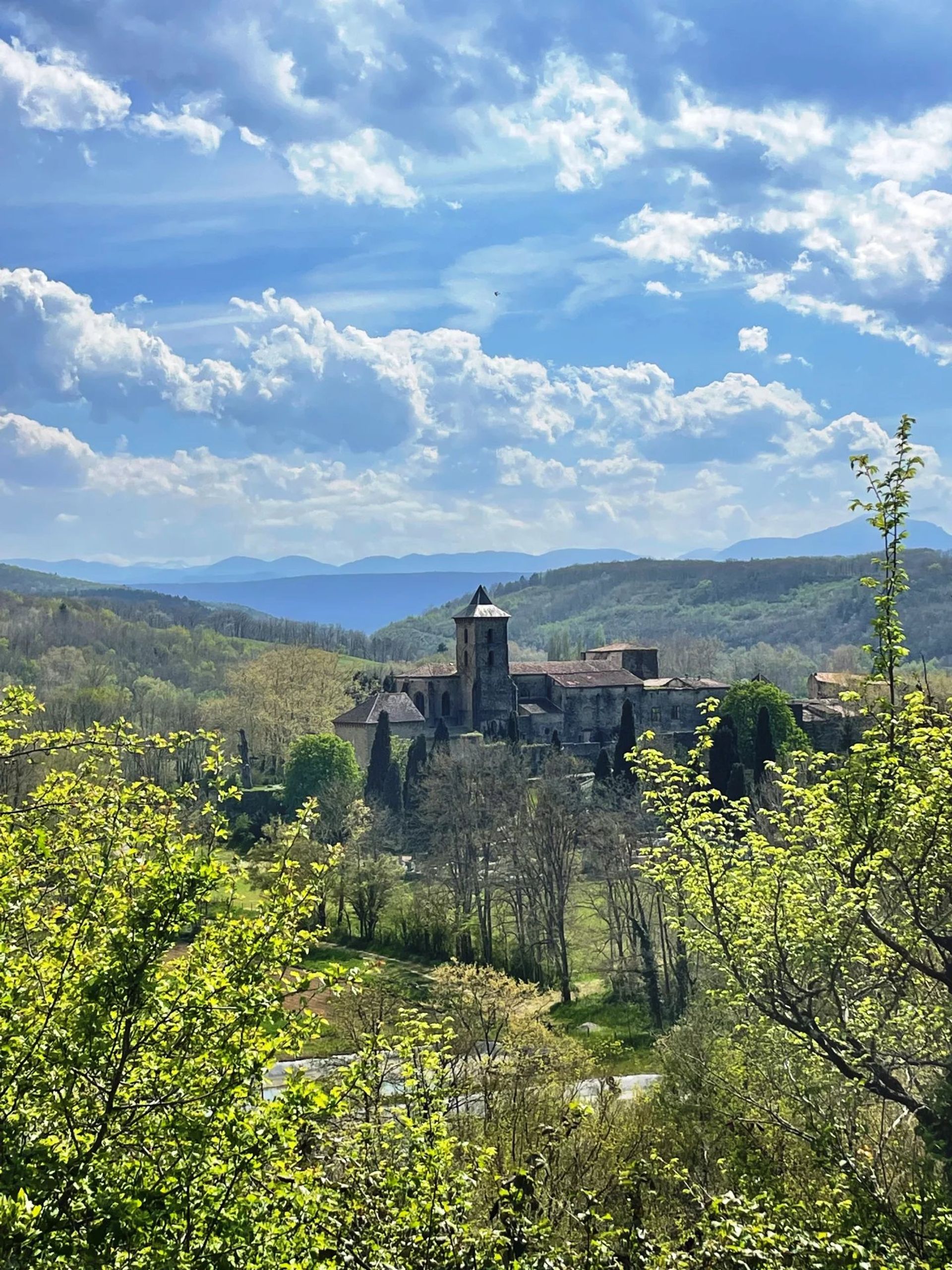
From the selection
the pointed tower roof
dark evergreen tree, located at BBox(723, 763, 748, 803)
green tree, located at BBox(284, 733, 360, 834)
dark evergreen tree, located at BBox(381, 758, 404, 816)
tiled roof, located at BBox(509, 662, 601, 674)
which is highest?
the pointed tower roof

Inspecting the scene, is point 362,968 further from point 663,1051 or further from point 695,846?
point 663,1051

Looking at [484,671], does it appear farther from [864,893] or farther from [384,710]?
[864,893]

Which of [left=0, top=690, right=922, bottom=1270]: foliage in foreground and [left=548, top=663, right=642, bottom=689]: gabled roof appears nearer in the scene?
[left=0, top=690, right=922, bottom=1270]: foliage in foreground

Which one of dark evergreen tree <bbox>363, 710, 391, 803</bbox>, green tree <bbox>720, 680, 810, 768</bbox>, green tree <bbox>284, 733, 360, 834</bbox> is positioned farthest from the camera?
green tree <bbox>720, 680, 810, 768</bbox>

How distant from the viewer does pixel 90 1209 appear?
19.4ft

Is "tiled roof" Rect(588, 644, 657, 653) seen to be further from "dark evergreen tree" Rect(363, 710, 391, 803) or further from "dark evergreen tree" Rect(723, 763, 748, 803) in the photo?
"dark evergreen tree" Rect(723, 763, 748, 803)

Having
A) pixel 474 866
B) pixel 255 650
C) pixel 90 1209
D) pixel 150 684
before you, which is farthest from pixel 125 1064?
pixel 255 650

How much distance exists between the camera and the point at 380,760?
58.1 metres

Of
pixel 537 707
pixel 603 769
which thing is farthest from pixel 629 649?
pixel 603 769

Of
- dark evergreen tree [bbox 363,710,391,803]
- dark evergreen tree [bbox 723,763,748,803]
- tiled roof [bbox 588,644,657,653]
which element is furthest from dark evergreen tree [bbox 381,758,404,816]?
tiled roof [bbox 588,644,657,653]

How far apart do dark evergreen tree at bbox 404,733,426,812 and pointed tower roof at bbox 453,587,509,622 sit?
48.3 feet

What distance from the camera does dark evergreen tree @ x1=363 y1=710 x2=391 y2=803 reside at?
57719 mm

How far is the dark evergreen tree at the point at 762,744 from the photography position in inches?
1948

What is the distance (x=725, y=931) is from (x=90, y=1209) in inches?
305
